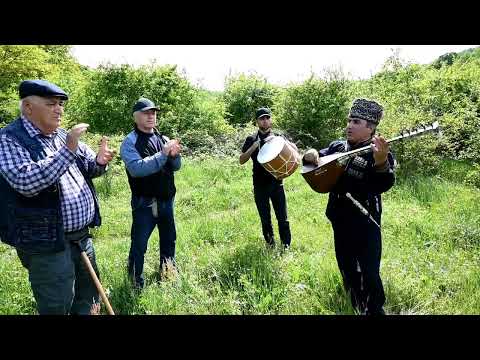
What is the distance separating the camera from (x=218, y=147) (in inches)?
568

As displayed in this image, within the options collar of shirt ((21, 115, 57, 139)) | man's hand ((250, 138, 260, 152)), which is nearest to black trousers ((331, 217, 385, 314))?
man's hand ((250, 138, 260, 152))

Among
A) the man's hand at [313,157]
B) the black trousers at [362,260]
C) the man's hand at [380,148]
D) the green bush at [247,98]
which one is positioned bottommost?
the black trousers at [362,260]

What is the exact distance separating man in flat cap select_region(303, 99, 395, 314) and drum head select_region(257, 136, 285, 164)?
3.76 feet

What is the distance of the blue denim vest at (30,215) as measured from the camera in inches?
109

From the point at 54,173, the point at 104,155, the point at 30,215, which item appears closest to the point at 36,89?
the point at 54,173

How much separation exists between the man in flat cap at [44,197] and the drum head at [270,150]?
2174 mm

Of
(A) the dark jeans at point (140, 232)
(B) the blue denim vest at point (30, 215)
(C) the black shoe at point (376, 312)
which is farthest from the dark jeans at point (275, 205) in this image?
(B) the blue denim vest at point (30, 215)

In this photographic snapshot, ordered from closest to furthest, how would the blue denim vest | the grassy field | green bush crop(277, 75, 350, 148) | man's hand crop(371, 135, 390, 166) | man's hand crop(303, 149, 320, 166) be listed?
1. the blue denim vest
2. man's hand crop(371, 135, 390, 166)
3. man's hand crop(303, 149, 320, 166)
4. the grassy field
5. green bush crop(277, 75, 350, 148)

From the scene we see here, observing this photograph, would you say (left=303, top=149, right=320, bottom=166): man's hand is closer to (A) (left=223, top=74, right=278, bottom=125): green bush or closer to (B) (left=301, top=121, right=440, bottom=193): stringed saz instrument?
(B) (left=301, top=121, right=440, bottom=193): stringed saz instrument

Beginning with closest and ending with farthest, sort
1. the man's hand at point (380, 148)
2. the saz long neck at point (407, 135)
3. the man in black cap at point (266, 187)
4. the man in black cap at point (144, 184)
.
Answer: the man's hand at point (380, 148) < the saz long neck at point (407, 135) < the man in black cap at point (144, 184) < the man in black cap at point (266, 187)

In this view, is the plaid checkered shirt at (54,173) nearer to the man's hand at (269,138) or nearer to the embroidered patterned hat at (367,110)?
the embroidered patterned hat at (367,110)

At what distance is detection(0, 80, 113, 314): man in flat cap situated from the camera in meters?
2.70

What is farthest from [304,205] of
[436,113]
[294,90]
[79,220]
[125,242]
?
[294,90]

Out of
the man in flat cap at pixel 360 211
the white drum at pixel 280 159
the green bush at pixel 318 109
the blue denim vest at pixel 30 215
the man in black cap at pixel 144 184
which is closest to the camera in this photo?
the blue denim vest at pixel 30 215
